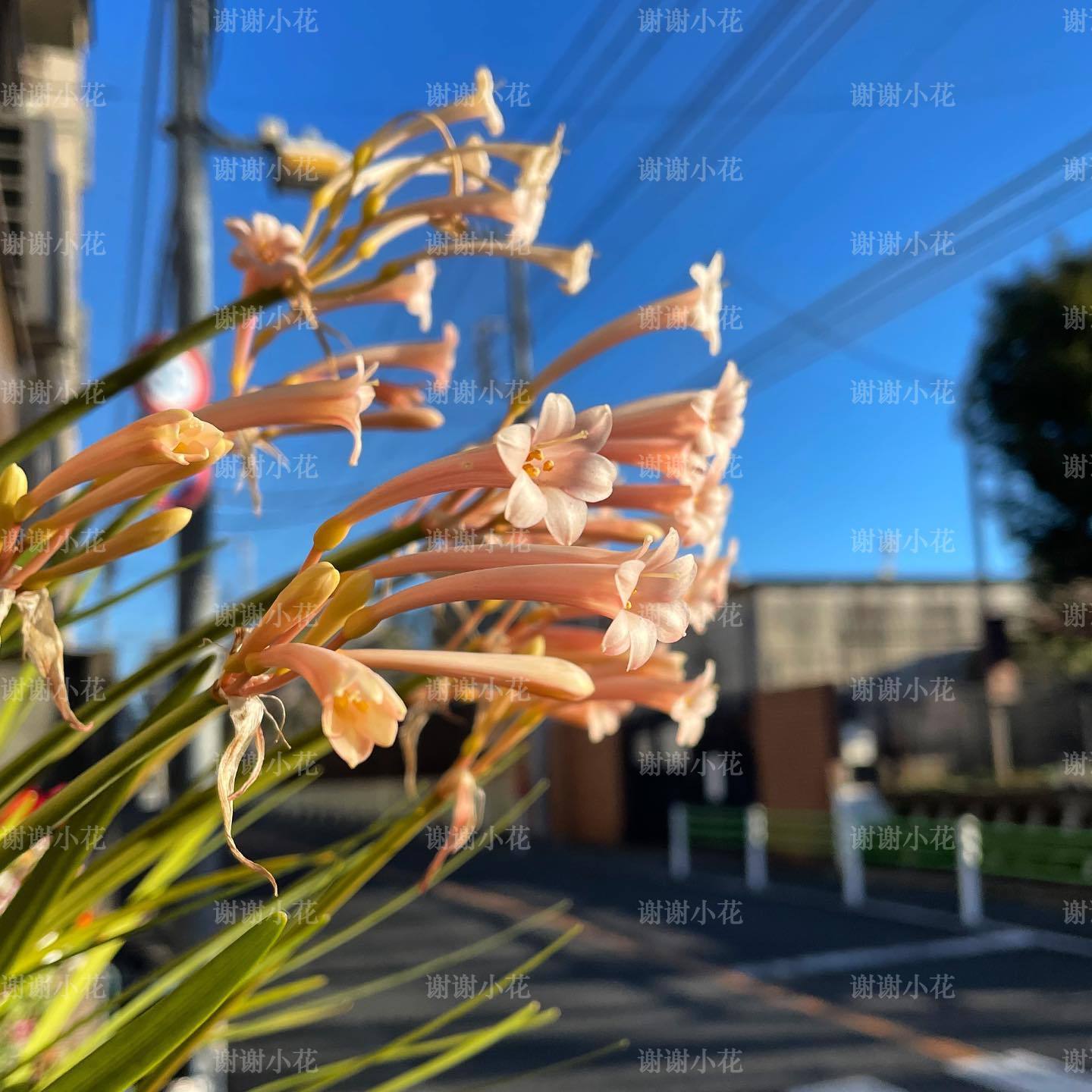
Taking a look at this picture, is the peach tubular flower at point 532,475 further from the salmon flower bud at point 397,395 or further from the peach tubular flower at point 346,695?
the salmon flower bud at point 397,395

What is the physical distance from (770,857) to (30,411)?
27.6 ft

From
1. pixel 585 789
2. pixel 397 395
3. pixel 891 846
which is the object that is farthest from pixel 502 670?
pixel 585 789

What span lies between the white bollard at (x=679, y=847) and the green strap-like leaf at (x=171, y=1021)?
1096 cm

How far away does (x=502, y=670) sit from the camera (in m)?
0.52

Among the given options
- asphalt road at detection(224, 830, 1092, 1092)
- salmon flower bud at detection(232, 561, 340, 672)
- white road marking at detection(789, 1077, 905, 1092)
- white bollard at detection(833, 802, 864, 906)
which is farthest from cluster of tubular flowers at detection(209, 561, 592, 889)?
white bollard at detection(833, 802, 864, 906)

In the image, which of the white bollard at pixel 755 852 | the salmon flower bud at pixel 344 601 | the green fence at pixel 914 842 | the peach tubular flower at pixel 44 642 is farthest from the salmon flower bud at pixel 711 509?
the white bollard at pixel 755 852

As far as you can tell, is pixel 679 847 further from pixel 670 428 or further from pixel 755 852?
pixel 670 428

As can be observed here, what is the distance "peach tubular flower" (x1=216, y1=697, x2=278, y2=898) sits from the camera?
0.49 m

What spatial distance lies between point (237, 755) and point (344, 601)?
0.30 ft

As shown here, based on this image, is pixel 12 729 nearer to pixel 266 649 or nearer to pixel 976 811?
pixel 266 649

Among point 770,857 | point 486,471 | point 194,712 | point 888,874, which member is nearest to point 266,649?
point 194,712

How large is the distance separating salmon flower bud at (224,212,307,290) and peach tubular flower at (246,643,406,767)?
1.34ft

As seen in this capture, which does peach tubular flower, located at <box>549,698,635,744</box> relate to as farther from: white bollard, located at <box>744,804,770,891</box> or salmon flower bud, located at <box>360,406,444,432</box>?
white bollard, located at <box>744,804,770,891</box>

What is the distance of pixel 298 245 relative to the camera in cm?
82
